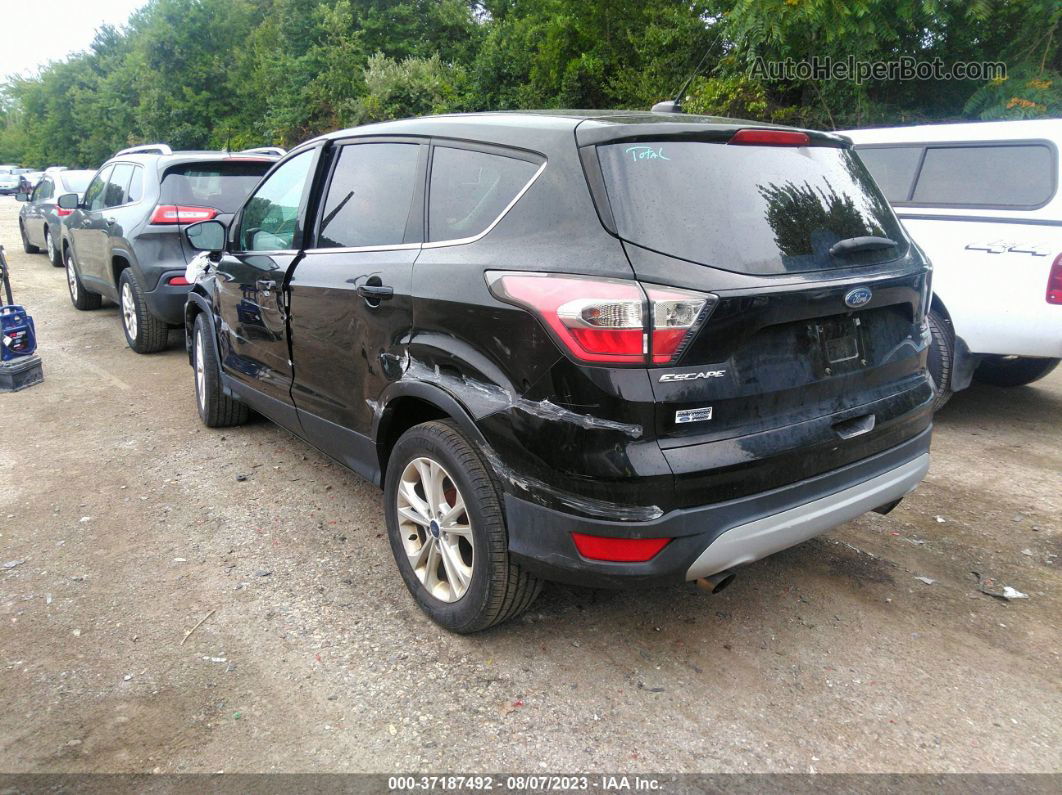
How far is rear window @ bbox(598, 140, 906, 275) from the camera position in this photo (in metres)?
2.48

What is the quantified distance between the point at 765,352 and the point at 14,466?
454cm

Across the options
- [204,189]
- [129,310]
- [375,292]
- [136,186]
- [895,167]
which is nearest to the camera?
[375,292]

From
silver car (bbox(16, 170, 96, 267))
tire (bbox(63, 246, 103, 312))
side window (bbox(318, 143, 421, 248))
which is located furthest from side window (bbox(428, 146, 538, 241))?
silver car (bbox(16, 170, 96, 267))

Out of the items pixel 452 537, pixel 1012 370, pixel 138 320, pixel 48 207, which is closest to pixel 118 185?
pixel 138 320

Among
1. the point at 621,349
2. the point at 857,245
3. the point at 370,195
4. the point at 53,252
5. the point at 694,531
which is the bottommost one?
the point at 694,531

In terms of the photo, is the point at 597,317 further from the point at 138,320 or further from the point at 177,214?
the point at 138,320

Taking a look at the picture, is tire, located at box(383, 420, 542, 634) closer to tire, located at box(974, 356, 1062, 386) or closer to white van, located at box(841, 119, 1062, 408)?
white van, located at box(841, 119, 1062, 408)

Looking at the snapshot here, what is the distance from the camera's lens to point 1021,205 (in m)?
5.03

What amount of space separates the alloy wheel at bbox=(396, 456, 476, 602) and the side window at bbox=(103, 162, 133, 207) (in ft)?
20.2

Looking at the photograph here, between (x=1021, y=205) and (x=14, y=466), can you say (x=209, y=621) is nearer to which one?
(x=14, y=466)

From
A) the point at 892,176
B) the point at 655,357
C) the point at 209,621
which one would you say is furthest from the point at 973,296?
the point at 209,621

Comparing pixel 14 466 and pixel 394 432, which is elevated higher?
pixel 394 432

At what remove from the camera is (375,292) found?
3.21m

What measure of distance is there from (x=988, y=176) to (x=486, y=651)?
15.0 feet
